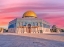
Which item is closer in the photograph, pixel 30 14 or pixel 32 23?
pixel 32 23

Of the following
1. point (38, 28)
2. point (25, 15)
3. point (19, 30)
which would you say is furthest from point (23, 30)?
point (25, 15)

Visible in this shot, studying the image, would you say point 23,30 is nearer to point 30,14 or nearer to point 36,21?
point 36,21

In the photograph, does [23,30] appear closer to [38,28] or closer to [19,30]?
[19,30]

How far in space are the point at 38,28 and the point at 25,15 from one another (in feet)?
49.1

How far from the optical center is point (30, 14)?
71.5m

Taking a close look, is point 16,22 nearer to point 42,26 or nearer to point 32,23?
point 32,23

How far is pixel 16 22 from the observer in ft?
199

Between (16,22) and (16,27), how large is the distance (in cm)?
238

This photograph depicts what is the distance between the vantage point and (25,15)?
72.0 m

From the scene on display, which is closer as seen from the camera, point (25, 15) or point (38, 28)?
point (38, 28)

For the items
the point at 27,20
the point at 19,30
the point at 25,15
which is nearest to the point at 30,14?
the point at 25,15

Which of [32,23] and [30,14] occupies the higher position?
[30,14]

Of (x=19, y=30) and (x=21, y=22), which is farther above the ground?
(x=21, y=22)

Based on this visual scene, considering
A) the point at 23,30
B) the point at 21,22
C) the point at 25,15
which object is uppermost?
the point at 25,15
